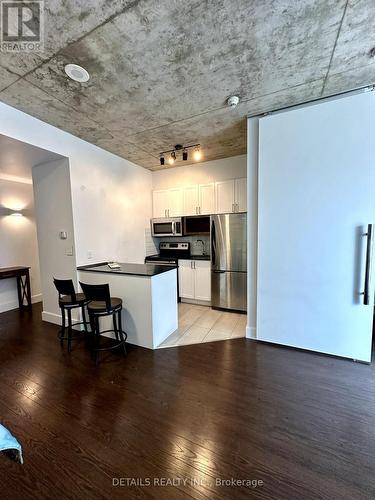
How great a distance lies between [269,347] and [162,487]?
1871 mm

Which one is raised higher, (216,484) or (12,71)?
(12,71)

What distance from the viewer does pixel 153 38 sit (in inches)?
62.3

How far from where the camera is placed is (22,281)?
427 cm

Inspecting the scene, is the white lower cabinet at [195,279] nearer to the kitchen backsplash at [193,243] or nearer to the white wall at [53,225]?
the kitchen backsplash at [193,243]

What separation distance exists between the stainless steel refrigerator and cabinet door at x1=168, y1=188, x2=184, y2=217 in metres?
1.07

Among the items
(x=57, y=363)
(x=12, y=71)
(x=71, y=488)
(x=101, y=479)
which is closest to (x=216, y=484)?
(x=101, y=479)

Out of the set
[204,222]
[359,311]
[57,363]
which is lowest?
[57,363]

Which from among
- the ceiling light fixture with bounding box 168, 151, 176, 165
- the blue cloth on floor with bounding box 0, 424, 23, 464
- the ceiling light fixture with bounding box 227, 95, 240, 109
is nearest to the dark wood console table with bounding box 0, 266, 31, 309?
the ceiling light fixture with bounding box 168, 151, 176, 165

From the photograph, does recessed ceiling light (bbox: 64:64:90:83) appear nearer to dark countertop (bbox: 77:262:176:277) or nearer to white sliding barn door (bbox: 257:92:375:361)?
white sliding barn door (bbox: 257:92:375:361)

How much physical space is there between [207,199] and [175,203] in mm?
758

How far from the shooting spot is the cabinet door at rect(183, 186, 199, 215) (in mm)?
4371

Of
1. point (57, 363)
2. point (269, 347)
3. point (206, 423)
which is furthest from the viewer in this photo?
point (269, 347)

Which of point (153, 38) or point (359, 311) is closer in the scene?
point (153, 38)

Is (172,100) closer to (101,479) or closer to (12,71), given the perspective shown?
(12,71)
